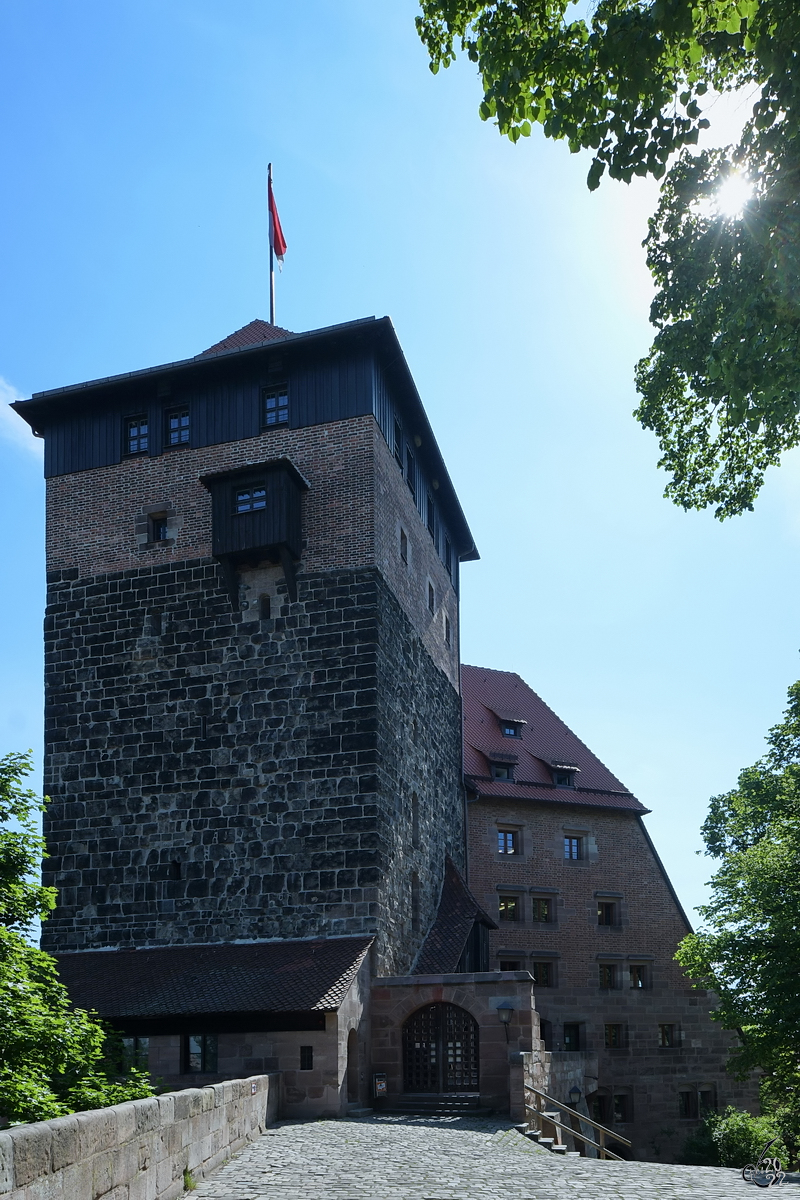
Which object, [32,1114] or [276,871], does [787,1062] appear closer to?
[276,871]

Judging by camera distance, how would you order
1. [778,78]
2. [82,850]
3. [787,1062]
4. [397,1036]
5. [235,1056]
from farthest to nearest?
[787,1062], [82,850], [397,1036], [235,1056], [778,78]

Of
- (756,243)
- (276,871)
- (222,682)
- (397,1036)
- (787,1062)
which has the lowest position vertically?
(787,1062)

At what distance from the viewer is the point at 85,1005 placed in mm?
20359

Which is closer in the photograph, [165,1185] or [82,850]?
[165,1185]

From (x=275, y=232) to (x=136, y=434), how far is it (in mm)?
6833

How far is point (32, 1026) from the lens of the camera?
14.7 metres

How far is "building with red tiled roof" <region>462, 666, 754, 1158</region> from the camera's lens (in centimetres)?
3400

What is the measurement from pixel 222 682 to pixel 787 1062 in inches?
609

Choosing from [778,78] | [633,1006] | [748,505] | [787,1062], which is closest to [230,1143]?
[748,505]

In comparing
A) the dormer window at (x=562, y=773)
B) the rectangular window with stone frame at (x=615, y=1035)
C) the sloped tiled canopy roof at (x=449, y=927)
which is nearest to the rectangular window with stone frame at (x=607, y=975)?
the rectangular window with stone frame at (x=615, y=1035)

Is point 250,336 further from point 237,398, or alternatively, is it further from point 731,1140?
point 731,1140

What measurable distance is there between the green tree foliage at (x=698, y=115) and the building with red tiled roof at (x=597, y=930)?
24091 millimetres

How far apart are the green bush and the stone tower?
11.1 metres

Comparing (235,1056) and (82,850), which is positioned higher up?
(82,850)
